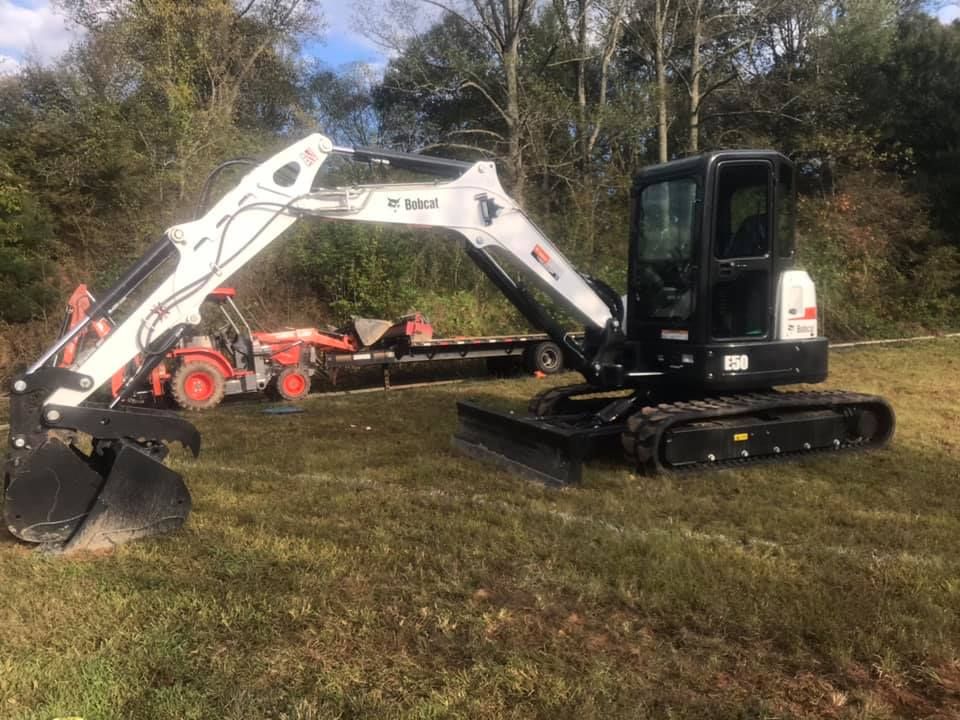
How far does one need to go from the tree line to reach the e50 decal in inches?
366

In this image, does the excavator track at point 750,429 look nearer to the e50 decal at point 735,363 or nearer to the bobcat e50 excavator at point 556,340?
the bobcat e50 excavator at point 556,340

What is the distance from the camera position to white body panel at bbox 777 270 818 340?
6.28 m

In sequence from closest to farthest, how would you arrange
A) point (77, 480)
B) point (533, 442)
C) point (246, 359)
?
point (77, 480) < point (533, 442) < point (246, 359)

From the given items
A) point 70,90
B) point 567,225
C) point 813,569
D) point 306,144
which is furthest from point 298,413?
point 70,90

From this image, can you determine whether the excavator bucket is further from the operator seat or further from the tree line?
the operator seat

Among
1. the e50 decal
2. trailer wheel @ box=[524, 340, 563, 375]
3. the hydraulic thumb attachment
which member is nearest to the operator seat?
the e50 decal

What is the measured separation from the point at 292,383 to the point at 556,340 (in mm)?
5406

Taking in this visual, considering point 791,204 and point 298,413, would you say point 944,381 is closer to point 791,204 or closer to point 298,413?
point 791,204

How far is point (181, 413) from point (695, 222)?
6.94 metres

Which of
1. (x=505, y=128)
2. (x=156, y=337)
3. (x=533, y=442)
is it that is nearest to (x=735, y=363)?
(x=533, y=442)

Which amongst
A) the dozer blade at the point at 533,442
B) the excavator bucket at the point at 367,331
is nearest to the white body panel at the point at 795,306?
the dozer blade at the point at 533,442

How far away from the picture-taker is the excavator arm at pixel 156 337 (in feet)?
14.7

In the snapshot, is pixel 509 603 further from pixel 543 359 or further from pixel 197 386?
pixel 543 359

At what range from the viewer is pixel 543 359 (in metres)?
12.9
